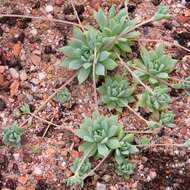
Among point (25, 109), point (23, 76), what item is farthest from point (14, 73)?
point (25, 109)

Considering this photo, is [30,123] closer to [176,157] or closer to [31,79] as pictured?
[31,79]

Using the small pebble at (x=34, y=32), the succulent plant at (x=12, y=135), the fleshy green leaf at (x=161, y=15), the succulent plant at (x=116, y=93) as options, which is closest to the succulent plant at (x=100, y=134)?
the succulent plant at (x=116, y=93)

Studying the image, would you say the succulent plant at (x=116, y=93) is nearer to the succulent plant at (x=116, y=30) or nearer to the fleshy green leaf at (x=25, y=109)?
the succulent plant at (x=116, y=30)

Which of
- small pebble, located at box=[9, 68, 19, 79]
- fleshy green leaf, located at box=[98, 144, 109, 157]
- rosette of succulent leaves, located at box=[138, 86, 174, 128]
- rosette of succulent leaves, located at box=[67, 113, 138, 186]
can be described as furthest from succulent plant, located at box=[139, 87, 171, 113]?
small pebble, located at box=[9, 68, 19, 79]

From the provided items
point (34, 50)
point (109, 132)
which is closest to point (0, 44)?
point (34, 50)

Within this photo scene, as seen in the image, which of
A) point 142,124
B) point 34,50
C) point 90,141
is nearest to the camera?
point 90,141

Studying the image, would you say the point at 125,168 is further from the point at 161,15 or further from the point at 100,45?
the point at 161,15
